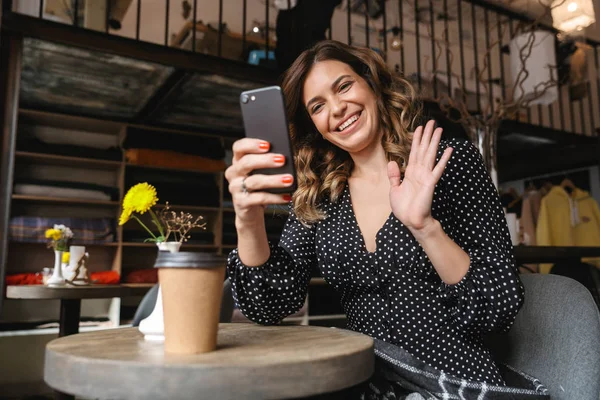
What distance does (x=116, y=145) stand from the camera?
521 centimetres

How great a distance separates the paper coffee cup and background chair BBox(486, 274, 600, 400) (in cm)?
75

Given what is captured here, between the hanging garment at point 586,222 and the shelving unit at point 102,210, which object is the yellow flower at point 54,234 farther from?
the hanging garment at point 586,222

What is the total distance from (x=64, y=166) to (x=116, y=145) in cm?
54

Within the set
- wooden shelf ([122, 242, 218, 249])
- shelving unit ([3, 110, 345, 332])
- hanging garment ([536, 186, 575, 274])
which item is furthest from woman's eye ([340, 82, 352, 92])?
hanging garment ([536, 186, 575, 274])

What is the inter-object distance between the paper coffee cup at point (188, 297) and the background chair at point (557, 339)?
75 cm

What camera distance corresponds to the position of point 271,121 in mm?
872

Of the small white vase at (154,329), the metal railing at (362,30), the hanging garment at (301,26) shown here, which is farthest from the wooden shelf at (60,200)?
the small white vase at (154,329)

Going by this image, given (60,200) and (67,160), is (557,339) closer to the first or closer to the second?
(60,200)

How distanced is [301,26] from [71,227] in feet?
8.63

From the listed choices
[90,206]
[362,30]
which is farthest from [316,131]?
[362,30]

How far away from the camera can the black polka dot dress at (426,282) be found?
1047 mm

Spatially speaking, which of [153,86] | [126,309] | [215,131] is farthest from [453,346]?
[215,131]

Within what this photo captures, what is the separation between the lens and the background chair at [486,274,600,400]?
102 centimetres

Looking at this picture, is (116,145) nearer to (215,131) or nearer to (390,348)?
(215,131)
